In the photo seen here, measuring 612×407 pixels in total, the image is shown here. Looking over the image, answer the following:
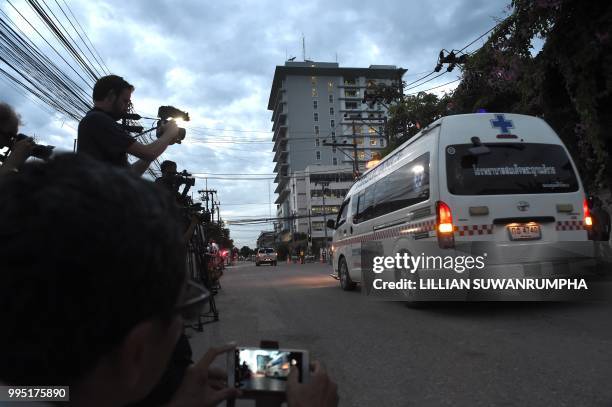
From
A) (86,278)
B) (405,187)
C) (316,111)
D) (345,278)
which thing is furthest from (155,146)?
(316,111)

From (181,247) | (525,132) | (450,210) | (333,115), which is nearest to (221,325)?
(450,210)

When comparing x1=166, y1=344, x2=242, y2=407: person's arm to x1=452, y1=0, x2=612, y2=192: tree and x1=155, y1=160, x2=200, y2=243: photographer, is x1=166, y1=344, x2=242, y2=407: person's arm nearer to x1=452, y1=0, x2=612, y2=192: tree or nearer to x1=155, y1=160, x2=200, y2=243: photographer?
x1=155, y1=160, x2=200, y2=243: photographer

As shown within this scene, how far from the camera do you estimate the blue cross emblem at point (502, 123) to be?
6.08 meters

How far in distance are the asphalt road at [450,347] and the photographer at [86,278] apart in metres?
1.21

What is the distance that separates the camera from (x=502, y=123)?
6.16m

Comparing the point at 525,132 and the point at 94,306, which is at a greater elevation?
the point at 525,132

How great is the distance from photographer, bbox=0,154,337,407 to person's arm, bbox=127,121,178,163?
71.3 inches

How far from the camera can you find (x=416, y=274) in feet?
21.0

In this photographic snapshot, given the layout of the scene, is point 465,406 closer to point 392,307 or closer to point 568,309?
point 568,309

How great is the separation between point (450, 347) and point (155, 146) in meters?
3.20

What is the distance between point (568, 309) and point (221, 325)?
4465mm

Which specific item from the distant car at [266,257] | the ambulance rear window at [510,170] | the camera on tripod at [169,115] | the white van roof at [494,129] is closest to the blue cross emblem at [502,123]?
the white van roof at [494,129]

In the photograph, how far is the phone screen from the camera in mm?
1183

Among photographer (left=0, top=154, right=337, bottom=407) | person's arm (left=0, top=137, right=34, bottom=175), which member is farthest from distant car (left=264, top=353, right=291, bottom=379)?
person's arm (left=0, top=137, right=34, bottom=175)
